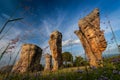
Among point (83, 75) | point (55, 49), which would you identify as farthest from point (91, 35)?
point (83, 75)

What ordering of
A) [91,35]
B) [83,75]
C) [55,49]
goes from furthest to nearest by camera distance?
[55,49] → [91,35] → [83,75]

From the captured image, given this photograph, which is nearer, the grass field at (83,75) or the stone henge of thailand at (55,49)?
the grass field at (83,75)

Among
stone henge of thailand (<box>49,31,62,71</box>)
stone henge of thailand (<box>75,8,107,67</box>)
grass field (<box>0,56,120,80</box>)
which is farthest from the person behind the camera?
stone henge of thailand (<box>49,31,62,71</box>)

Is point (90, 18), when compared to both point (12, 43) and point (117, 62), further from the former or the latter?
point (12, 43)

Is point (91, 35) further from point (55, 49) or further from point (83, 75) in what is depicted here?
point (83, 75)

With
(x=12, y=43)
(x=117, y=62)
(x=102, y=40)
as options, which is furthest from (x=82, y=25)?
(x=12, y=43)

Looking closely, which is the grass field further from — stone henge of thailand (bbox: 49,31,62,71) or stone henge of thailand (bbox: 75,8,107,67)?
stone henge of thailand (bbox: 49,31,62,71)

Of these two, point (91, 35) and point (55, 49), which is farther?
point (55, 49)

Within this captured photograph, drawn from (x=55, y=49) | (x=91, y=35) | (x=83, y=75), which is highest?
(x=55, y=49)

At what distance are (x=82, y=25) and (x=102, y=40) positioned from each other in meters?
4.65

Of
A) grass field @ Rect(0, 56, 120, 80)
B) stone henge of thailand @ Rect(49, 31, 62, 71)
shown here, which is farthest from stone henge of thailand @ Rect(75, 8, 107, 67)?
grass field @ Rect(0, 56, 120, 80)

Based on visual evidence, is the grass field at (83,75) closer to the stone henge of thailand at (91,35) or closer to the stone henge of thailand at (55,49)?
the stone henge of thailand at (91,35)

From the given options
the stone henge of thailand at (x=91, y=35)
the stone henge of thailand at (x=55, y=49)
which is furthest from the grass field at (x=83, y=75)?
the stone henge of thailand at (x=55, y=49)

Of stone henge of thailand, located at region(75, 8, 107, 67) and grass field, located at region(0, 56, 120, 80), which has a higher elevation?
stone henge of thailand, located at region(75, 8, 107, 67)
